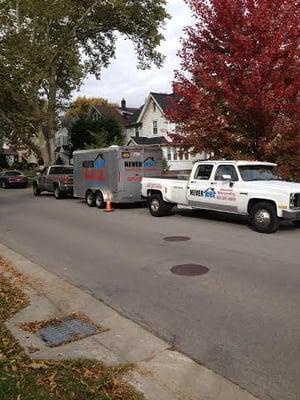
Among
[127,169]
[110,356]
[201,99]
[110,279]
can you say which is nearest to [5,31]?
[127,169]

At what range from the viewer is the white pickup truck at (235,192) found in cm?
1245

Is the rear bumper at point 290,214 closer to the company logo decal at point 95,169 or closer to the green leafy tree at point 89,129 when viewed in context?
the company logo decal at point 95,169

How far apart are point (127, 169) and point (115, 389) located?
1536cm

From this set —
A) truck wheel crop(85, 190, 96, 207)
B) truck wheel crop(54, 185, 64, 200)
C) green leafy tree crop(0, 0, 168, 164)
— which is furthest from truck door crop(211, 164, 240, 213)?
green leafy tree crop(0, 0, 168, 164)

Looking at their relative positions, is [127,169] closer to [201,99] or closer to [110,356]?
[201,99]

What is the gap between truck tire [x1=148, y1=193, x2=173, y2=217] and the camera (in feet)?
53.8

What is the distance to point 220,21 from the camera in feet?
54.6

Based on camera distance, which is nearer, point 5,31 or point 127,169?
point 127,169

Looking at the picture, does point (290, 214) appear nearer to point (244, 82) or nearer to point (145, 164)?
point (244, 82)

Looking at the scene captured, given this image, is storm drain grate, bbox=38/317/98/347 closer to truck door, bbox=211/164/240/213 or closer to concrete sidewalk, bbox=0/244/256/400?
concrete sidewalk, bbox=0/244/256/400

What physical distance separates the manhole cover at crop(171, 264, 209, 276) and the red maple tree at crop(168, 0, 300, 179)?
26.6ft

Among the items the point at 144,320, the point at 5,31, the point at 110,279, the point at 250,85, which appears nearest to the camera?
the point at 144,320

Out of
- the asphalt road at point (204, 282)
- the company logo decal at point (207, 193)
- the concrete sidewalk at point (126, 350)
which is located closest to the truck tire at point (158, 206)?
the asphalt road at point (204, 282)

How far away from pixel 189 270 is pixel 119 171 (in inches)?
428
